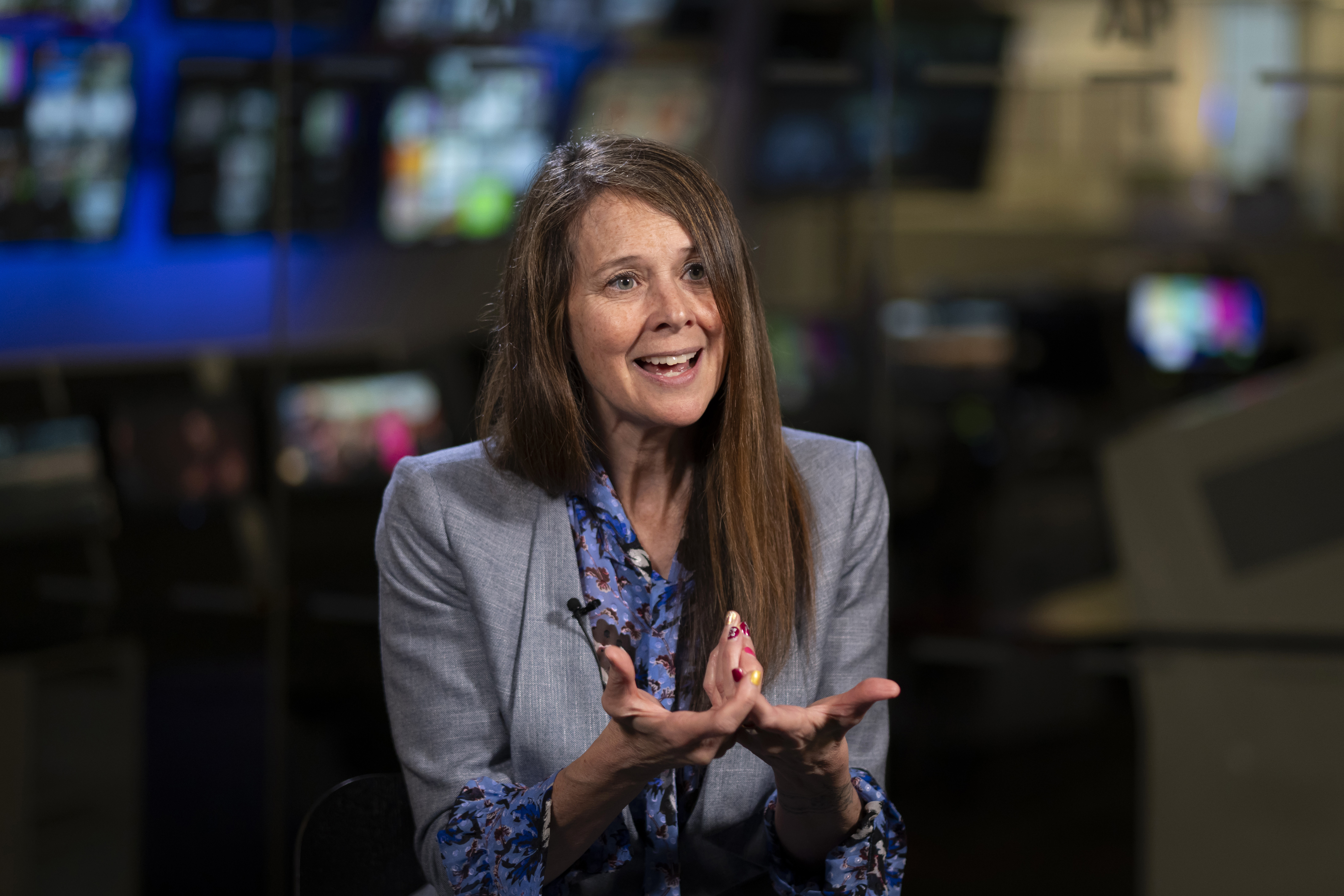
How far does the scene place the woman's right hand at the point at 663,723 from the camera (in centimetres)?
93

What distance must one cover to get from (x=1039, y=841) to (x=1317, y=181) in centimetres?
170

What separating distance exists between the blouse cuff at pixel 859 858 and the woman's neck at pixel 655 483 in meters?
0.28

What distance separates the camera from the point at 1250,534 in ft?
9.26

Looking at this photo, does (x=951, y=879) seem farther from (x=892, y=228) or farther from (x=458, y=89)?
(x=458, y=89)

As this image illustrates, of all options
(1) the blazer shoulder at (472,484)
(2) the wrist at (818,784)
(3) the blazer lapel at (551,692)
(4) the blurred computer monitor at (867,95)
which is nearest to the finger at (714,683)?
(2) the wrist at (818,784)

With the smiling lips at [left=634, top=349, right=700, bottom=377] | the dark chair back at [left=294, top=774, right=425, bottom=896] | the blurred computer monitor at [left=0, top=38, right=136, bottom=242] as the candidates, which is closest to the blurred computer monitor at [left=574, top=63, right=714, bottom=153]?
the blurred computer monitor at [left=0, top=38, right=136, bottom=242]

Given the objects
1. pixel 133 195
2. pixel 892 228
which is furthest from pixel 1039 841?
pixel 133 195

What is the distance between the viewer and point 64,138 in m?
2.80

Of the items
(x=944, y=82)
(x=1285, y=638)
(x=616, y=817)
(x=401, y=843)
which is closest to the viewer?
(x=616, y=817)

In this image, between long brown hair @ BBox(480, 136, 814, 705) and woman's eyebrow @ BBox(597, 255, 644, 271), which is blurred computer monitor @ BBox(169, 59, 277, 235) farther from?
woman's eyebrow @ BBox(597, 255, 644, 271)

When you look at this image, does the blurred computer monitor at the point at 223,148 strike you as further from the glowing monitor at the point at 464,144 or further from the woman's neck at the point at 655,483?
the woman's neck at the point at 655,483

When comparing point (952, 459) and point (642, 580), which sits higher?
point (642, 580)

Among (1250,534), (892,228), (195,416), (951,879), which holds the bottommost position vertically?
(951,879)

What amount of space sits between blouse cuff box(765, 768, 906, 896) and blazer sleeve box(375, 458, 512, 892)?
0.88 ft
